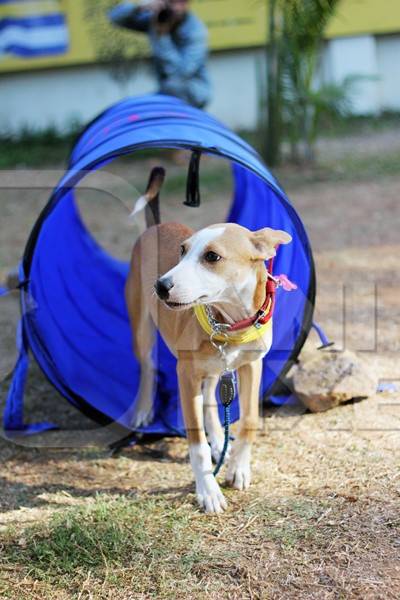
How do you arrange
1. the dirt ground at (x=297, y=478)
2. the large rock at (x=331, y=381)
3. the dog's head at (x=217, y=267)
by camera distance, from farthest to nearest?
1. the large rock at (x=331, y=381)
2. the dog's head at (x=217, y=267)
3. the dirt ground at (x=297, y=478)

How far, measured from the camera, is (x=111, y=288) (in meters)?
6.22

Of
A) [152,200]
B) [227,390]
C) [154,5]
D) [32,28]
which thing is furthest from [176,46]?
[227,390]

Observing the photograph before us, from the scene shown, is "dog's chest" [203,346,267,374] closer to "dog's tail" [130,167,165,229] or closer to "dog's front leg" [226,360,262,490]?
"dog's front leg" [226,360,262,490]

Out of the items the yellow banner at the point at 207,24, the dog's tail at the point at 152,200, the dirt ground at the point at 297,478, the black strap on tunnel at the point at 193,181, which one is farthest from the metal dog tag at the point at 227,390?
the yellow banner at the point at 207,24

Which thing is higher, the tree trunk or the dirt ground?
the tree trunk

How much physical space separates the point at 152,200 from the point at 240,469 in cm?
175

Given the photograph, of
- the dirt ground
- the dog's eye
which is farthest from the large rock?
the dog's eye

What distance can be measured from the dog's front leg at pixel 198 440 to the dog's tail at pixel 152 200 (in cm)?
131

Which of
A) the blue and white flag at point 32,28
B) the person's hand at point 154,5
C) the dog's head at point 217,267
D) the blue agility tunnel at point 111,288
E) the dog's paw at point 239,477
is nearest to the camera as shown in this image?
the dog's head at point 217,267

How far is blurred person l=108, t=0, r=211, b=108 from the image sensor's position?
1120cm

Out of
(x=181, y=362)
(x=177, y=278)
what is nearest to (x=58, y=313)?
(x=181, y=362)

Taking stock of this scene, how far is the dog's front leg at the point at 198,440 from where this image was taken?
3730 mm

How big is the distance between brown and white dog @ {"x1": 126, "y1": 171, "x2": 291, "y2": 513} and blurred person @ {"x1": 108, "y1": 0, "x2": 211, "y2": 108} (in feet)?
23.8

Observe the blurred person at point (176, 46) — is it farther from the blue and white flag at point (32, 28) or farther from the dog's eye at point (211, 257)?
the dog's eye at point (211, 257)
